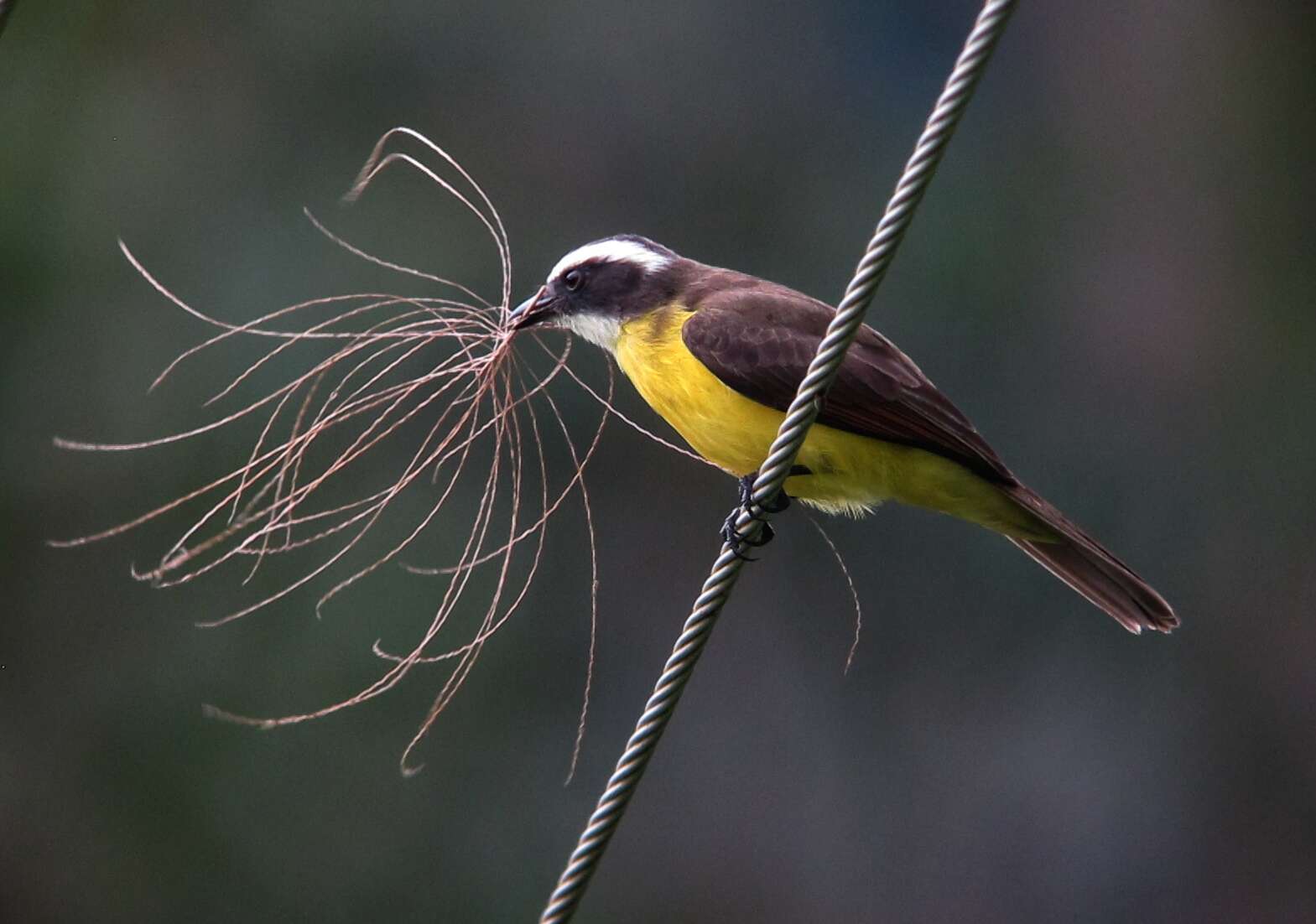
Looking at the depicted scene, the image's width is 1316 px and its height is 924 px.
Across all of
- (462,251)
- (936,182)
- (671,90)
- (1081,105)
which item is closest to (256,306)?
(462,251)

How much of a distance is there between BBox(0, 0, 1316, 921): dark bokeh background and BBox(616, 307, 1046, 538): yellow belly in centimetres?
437

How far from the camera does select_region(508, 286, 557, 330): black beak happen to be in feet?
14.0

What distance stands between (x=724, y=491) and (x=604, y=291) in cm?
546

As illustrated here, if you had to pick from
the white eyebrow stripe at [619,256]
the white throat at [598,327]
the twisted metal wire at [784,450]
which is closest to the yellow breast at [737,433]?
the white throat at [598,327]

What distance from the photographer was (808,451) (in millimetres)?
4109

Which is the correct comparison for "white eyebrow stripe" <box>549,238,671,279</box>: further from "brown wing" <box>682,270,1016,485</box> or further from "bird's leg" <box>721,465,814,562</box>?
"bird's leg" <box>721,465,814,562</box>

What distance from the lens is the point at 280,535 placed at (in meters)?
8.07

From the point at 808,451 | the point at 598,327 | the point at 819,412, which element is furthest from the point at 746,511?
the point at 598,327

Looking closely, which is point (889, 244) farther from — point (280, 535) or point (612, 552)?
point (612, 552)

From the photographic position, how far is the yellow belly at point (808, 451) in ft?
13.4

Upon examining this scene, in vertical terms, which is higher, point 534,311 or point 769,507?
point 534,311

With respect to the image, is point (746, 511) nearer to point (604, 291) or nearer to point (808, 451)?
point (808, 451)

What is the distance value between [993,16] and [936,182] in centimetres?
858

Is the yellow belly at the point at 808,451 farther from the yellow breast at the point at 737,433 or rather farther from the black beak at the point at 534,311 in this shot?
the black beak at the point at 534,311
